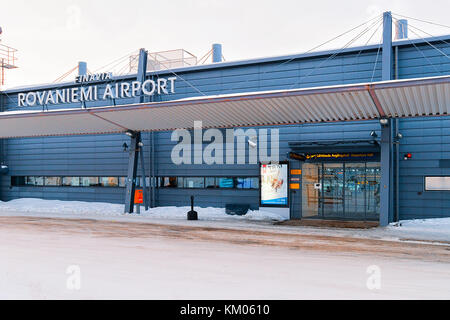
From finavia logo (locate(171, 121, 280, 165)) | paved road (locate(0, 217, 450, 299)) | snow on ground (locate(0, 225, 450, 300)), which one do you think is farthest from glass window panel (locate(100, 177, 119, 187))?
snow on ground (locate(0, 225, 450, 300))

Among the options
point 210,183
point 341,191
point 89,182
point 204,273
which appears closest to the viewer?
point 204,273

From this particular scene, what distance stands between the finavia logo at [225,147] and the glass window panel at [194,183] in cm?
94

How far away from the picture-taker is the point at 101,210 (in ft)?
66.7

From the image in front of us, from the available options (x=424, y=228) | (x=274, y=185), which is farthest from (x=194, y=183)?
(x=424, y=228)

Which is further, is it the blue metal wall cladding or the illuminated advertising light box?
the illuminated advertising light box

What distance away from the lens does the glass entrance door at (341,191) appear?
1719 cm

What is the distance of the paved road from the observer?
575cm

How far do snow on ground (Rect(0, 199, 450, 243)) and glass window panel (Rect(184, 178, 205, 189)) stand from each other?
50.0 inches

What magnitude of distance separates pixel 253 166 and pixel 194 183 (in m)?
3.57

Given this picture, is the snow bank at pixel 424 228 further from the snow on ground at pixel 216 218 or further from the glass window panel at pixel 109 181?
the glass window panel at pixel 109 181
